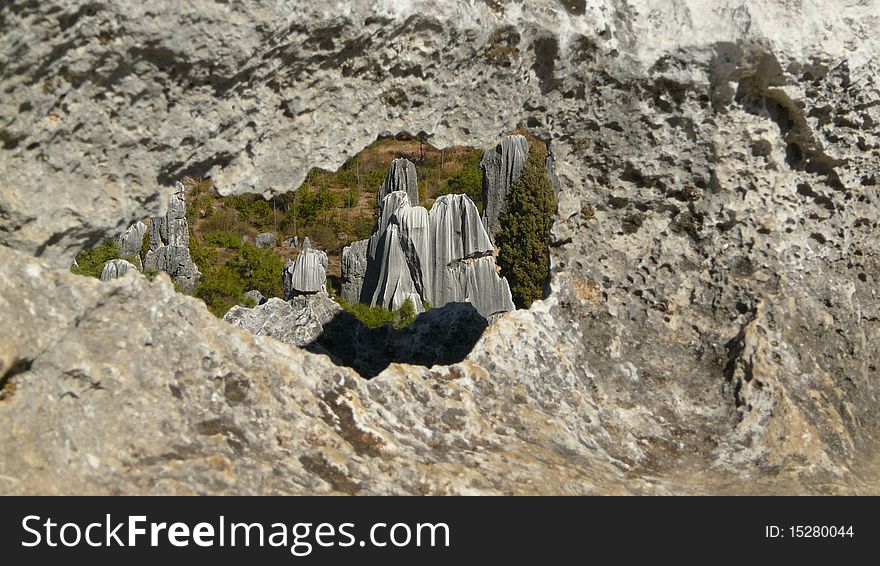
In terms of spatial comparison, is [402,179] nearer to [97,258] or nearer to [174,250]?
[174,250]

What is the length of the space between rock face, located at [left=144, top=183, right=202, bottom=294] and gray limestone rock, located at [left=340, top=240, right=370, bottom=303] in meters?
3.46

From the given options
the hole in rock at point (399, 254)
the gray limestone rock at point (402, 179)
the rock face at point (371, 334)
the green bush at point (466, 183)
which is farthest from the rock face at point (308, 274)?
the green bush at point (466, 183)

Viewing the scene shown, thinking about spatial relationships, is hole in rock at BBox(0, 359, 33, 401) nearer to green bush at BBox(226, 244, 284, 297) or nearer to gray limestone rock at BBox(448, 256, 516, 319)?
gray limestone rock at BBox(448, 256, 516, 319)

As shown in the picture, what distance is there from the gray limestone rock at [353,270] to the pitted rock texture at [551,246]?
18224 mm

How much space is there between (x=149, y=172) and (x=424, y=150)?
31967mm

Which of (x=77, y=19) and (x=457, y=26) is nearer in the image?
(x=77, y=19)

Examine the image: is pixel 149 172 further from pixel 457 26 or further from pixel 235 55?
pixel 457 26

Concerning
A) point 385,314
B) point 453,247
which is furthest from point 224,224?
point 385,314

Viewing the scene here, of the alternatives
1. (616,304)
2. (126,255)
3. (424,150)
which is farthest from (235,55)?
(424,150)

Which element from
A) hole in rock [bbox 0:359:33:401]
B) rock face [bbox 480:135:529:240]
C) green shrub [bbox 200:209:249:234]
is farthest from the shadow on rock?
green shrub [bbox 200:209:249:234]

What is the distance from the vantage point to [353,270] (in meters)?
22.8

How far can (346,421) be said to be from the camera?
3.60 metres

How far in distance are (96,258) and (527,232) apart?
926 centimetres

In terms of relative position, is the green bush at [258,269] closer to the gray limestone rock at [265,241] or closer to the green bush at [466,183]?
the gray limestone rock at [265,241]
